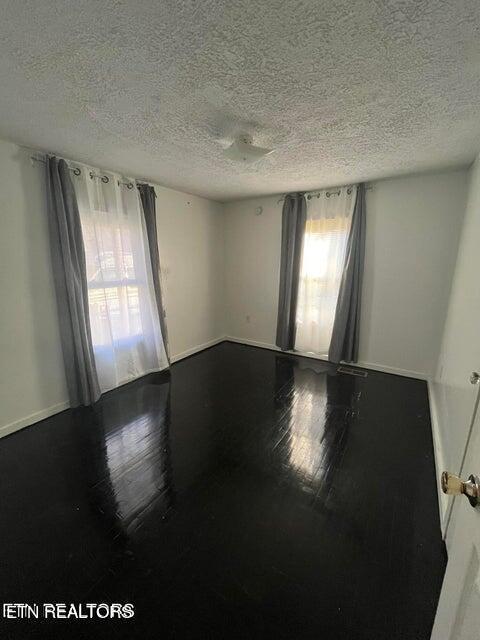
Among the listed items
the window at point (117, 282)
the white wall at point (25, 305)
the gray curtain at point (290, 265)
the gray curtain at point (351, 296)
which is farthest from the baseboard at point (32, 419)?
the gray curtain at point (351, 296)

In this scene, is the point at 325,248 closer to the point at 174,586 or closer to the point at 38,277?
the point at 38,277

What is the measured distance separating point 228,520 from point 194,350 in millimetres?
2690

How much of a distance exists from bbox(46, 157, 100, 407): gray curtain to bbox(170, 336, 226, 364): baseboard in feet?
4.00

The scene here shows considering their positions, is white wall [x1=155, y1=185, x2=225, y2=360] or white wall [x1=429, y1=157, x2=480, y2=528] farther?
white wall [x1=155, y1=185, x2=225, y2=360]

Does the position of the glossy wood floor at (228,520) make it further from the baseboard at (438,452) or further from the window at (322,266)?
the window at (322,266)

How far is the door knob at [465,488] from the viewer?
0.55 metres

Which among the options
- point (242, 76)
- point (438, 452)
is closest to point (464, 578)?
point (438, 452)

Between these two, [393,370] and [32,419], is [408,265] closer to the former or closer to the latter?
[393,370]

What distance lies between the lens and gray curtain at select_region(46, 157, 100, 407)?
7.25 feet

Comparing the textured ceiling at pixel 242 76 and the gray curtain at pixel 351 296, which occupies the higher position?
the textured ceiling at pixel 242 76

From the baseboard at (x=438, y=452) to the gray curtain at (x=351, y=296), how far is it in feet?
3.04

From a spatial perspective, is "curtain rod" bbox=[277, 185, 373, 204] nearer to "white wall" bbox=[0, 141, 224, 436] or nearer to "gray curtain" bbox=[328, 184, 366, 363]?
"gray curtain" bbox=[328, 184, 366, 363]

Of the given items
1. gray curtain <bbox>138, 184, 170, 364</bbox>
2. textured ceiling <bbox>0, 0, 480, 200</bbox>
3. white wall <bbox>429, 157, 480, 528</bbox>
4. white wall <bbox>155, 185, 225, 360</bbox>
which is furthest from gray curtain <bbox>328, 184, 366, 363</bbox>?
gray curtain <bbox>138, 184, 170, 364</bbox>

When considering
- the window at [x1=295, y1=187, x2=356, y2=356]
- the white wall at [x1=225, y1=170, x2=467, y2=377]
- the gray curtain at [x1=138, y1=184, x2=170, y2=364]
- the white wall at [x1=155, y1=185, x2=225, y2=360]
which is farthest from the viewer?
the white wall at [x1=155, y1=185, x2=225, y2=360]
